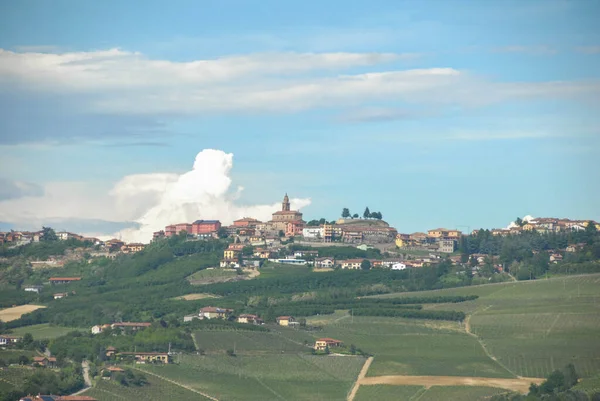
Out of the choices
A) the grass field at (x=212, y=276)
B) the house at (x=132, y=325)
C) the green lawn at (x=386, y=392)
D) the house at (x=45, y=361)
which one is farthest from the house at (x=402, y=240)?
the house at (x=45, y=361)

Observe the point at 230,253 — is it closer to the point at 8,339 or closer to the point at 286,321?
the point at 286,321

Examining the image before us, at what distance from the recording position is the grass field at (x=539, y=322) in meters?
91.0

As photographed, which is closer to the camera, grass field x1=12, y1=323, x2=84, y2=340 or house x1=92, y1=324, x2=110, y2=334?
grass field x1=12, y1=323, x2=84, y2=340

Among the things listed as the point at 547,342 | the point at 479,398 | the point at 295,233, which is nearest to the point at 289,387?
the point at 479,398

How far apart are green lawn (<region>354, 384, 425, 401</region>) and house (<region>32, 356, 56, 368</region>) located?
19058mm

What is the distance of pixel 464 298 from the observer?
113500mm

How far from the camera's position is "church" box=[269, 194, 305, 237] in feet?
531

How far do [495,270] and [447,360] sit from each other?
137 feet

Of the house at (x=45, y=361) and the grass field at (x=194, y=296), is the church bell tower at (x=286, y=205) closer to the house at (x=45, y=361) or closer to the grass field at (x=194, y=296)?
the grass field at (x=194, y=296)

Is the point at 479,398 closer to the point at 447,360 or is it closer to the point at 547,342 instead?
the point at 447,360

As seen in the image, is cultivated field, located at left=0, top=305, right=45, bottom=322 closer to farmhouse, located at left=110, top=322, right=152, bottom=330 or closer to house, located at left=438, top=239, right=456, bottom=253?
farmhouse, located at left=110, top=322, right=152, bottom=330

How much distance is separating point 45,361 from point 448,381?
2483cm

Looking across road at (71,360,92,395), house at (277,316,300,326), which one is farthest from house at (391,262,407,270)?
road at (71,360,92,395)

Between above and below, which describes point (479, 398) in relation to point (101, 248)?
below
